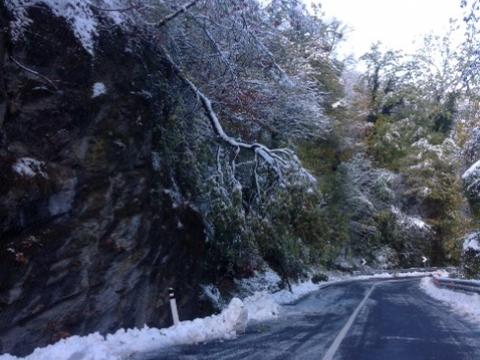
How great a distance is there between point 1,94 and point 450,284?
1785cm

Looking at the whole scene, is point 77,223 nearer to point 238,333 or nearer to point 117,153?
point 117,153

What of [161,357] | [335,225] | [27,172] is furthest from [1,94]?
[335,225]

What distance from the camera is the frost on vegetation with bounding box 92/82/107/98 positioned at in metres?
9.50

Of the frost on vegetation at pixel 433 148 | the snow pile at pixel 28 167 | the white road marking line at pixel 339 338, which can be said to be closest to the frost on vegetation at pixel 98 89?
the snow pile at pixel 28 167

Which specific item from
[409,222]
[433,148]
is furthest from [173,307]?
[433,148]

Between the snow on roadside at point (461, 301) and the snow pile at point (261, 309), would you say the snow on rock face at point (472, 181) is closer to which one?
→ the snow on roadside at point (461, 301)

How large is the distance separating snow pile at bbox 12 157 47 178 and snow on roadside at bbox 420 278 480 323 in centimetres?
1003

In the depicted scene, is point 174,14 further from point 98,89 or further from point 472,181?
point 472,181

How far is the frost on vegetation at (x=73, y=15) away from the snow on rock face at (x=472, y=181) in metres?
14.6

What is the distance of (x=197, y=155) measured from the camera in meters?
13.5

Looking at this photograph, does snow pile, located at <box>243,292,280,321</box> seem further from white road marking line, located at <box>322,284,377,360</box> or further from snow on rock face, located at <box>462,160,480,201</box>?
snow on rock face, located at <box>462,160,480,201</box>

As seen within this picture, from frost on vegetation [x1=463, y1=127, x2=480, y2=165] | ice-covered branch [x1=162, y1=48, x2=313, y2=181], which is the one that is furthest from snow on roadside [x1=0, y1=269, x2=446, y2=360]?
frost on vegetation [x1=463, y1=127, x2=480, y2=165]

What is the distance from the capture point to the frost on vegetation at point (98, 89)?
9.50 meters

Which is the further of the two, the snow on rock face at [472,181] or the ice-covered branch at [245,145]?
the snow on rock face at [472,181]
